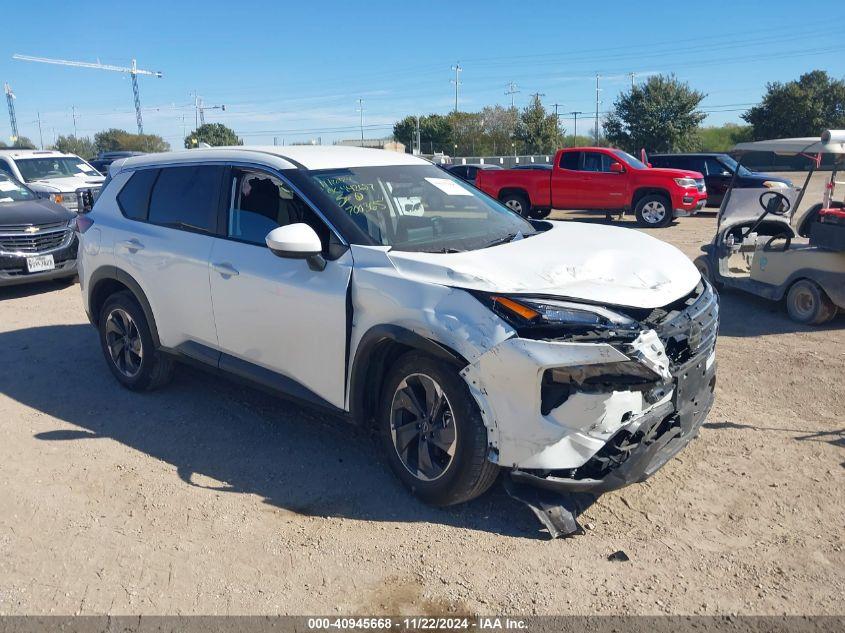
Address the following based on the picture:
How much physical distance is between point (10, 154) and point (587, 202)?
13.0 m

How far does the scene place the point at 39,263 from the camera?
938 centimetres

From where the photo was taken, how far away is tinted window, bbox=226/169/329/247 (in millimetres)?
4258

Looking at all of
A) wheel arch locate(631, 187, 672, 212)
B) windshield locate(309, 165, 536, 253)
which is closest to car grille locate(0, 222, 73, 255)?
windshield locate(309, 165, 536, 253)

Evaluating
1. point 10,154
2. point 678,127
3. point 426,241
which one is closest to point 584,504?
point 426,241

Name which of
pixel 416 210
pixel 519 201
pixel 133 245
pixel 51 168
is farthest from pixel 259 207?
pixel 519 201

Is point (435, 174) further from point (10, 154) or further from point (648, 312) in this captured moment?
point (10, 154)

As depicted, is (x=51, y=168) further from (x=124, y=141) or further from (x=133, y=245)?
(x=124, y=141)

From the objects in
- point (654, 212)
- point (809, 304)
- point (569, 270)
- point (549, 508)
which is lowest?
point (549, 508)

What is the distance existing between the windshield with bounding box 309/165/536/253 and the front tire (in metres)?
0.75

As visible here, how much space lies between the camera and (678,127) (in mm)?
55125

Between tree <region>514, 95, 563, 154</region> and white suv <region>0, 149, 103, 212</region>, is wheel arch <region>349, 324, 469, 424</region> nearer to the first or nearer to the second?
white suv <region>0, 149, 103, 212</region>

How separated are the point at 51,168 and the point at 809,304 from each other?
562 inches

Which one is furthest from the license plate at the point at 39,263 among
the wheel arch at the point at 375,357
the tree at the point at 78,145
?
the tree at the point at 78,145

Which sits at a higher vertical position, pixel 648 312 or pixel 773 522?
pixel 648 312
